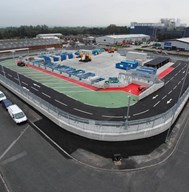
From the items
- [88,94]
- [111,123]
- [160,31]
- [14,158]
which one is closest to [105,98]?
[88,94]

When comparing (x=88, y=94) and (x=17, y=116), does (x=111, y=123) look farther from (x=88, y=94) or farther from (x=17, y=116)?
(x=17, y=116)

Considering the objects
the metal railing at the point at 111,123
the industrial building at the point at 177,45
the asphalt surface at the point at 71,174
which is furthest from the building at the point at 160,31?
the asphalt surface at the point at 71,174

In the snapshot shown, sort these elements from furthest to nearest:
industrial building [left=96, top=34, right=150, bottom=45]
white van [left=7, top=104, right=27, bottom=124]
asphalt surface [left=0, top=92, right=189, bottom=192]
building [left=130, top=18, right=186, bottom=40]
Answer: building [left=130, top=18, right=186, bottom=40] < industrial building [left=96, top=34, right=150, bottom=45] < white van [left=7, top=104, right=27, bottom=124] < asphalt surface [left=0, top=92, right=189, bottom=192]

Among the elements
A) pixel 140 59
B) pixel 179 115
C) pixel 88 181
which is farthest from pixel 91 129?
pixel 140 59

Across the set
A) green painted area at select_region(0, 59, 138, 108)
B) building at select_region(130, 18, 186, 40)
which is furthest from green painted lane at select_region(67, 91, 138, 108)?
building at select_region(130, 18, 186, 40)

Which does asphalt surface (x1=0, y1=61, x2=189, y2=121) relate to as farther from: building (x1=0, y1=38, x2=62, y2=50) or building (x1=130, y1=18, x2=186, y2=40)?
building (x1=130, y1=18, x2=186, y2=40)

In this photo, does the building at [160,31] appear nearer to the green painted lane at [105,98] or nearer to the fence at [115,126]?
the green painted lane at [105,98]
